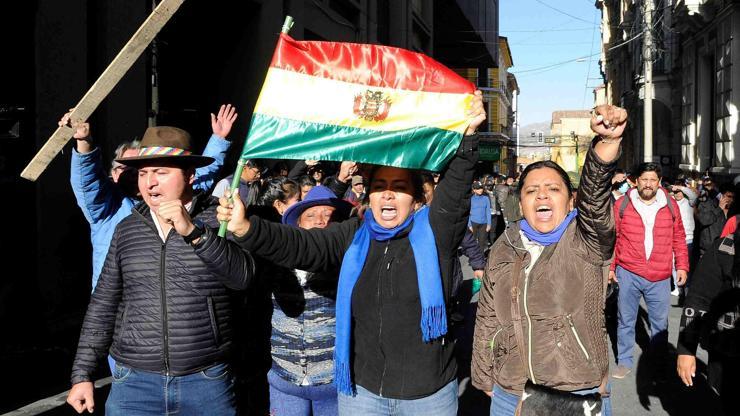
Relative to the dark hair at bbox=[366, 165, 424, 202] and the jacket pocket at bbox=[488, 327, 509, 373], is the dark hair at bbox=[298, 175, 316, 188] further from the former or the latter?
the jacket pocket at bbox=[488, 327, 509, 373]

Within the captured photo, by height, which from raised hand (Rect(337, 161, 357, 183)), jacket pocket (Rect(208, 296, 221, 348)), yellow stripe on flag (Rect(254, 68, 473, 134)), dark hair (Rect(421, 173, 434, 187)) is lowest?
jacket pocket (Rect(208, 296, 221, 348))

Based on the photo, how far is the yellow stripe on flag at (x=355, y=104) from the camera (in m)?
3.50

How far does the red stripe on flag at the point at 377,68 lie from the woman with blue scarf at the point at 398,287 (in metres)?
0.26

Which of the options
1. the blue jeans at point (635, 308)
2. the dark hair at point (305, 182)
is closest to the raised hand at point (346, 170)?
the dark hair at point (305, 182)

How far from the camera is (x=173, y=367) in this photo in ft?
11.3

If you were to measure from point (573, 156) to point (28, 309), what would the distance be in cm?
9035

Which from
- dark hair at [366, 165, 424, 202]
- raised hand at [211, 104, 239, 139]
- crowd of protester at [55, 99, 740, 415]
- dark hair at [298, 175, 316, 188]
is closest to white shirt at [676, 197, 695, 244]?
dark hair at [298, 175, 316, 188]

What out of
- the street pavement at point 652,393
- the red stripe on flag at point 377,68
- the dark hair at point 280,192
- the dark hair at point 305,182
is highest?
the red stripe on flag at point 377,68

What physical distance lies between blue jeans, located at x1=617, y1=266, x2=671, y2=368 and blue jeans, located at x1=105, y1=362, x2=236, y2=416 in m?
4.76

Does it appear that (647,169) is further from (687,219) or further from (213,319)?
(213,319)

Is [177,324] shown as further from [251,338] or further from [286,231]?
[251,338]

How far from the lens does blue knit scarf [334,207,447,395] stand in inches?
129

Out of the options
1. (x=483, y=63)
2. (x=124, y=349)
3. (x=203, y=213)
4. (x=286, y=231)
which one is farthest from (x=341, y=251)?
(x=483, y=63)

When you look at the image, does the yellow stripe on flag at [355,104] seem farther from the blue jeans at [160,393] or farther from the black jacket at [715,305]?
the black jacket at [715,305]
